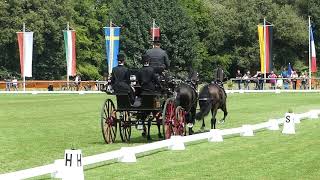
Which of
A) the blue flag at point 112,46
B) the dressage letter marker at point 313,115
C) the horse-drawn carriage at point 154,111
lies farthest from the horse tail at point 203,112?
the blue flag at point 112,46

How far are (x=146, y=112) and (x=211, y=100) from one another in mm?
3694

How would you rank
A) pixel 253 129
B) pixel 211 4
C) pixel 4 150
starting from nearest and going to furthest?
1. pixel 4 150
2. pixel 253 129
3. pixel 211 4

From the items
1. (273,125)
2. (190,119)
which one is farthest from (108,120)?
(273,125)

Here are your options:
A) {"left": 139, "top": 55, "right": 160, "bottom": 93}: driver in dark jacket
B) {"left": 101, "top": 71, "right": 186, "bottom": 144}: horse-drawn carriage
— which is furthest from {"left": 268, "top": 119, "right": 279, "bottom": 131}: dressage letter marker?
{"left": 139, "top": 55, "right": 160, "bottom": 93}: driver in dark jacket

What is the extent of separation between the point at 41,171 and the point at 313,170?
4.24 m

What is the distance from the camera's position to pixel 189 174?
11.5 m

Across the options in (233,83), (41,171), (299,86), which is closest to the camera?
(41,171)

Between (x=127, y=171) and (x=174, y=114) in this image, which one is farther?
(x=174, y=114)

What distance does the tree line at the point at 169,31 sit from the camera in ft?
258

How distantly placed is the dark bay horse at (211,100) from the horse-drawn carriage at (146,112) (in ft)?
8.13

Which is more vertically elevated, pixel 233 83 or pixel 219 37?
pixel 219 37

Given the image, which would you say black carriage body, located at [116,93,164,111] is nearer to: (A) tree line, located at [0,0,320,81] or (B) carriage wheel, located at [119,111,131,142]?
(B) carriage wheel, located at [119,111,131,142]

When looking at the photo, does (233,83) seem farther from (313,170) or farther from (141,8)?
(313,170)

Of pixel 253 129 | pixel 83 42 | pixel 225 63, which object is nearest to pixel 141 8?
pixel 83 42
